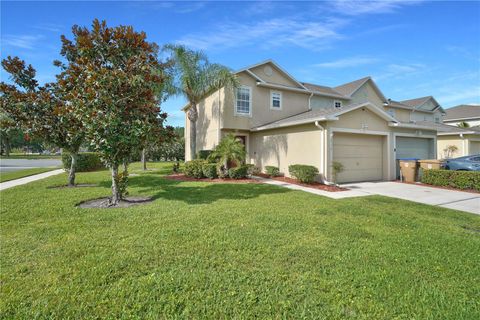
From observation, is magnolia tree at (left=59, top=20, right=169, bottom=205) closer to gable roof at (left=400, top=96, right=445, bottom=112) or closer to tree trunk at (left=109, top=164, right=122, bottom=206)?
tree trunk at (left=109, top=164, right=122, bottom=206)

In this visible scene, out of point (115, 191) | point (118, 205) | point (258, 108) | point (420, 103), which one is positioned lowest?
point (118, 205)

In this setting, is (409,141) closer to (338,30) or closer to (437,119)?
(338,30)

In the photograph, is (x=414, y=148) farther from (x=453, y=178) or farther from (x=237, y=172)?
(x=237, y=172)

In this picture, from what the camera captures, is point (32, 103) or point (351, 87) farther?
point (351, 87)

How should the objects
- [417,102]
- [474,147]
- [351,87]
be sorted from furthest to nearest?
[417,102] < [351,87] < [474,147]

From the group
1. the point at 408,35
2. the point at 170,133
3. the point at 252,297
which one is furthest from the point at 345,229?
the point at 408,35

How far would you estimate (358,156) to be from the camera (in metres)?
13.2

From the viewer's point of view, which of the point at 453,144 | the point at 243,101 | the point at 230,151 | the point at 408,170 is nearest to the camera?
the point at 230,151

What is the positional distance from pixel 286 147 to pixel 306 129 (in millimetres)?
1816

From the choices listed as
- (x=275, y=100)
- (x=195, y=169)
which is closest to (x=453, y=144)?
(x=275, y=100)

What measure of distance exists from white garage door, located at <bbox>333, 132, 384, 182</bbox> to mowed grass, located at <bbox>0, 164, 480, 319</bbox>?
6.09 meters

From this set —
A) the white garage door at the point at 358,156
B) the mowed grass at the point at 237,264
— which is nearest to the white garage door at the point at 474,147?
the white garage door at the point at 358,156

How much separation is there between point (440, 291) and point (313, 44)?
11365 millimetres

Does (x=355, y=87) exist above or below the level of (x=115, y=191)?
above
